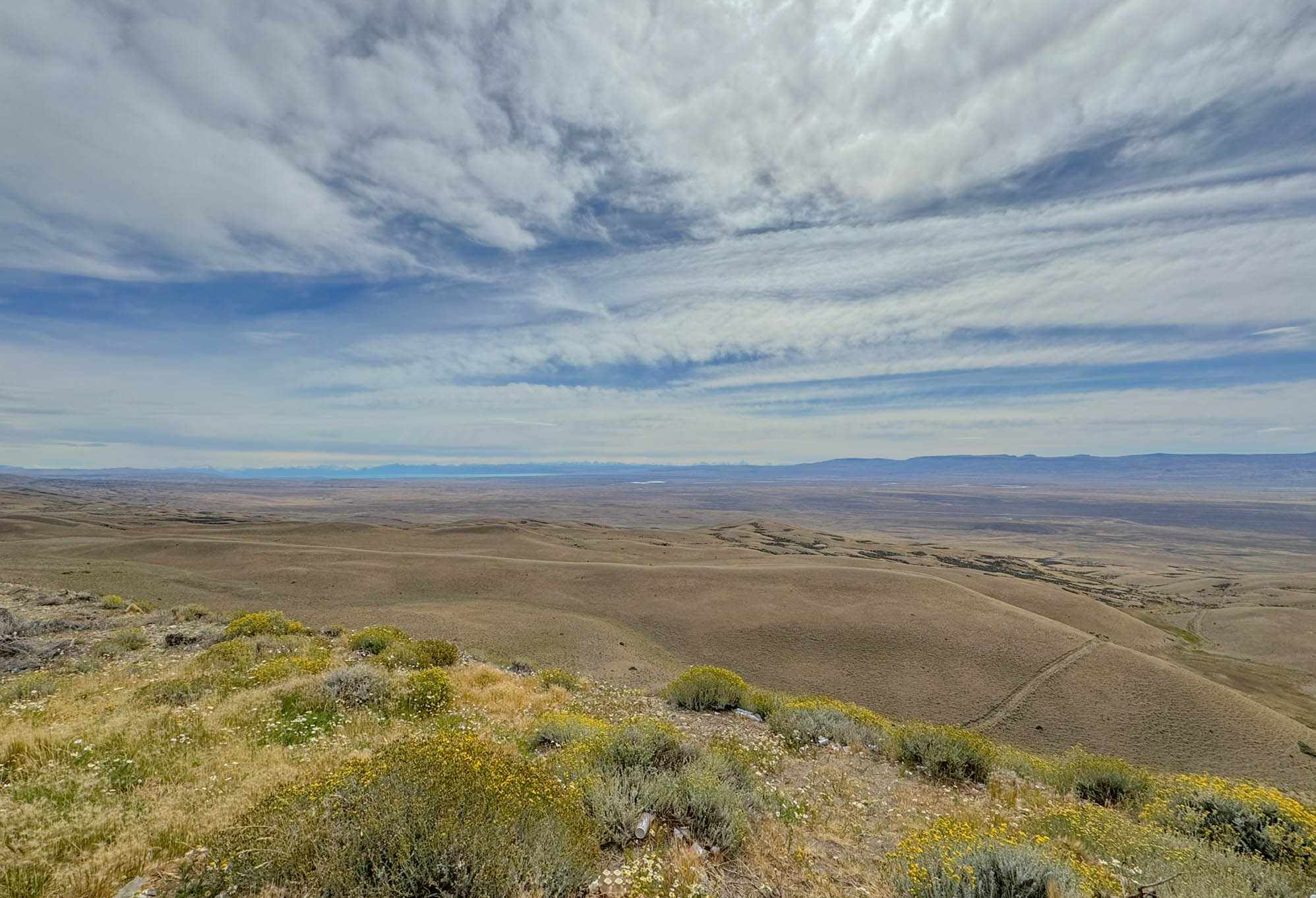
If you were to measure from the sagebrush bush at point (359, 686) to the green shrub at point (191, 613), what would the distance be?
13.6m

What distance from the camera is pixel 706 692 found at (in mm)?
13492

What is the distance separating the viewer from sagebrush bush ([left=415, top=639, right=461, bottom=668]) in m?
13.7

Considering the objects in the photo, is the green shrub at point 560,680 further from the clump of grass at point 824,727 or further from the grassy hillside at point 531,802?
the clump of grass at point 824,727

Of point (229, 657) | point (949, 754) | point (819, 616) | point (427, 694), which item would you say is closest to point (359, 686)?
point (427, 694)

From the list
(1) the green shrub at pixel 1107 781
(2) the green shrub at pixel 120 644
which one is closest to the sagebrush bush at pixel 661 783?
(1) the green shrub at pixel 1107 781

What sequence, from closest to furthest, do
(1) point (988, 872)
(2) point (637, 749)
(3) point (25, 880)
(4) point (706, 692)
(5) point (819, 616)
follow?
(3) point (25, 880)
(1) point (988, 872)
(2) point (637, 749)
(4) point (706, 692)
(5) point (819, 616)

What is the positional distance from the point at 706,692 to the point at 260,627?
13908 mm

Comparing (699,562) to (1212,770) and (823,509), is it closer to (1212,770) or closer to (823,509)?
(1212,770)

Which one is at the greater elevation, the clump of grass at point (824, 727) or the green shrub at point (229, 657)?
the green shrub at point (229, 657)

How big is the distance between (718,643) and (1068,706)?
53.5 ft

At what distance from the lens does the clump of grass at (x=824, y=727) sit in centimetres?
1069

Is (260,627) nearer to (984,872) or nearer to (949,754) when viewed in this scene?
(949,754)

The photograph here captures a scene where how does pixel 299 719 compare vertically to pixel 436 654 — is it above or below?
above

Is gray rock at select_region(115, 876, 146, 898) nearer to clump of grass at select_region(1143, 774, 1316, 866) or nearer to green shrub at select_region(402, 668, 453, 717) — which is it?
green shrub at select_region(402, 668, 453, 717)
